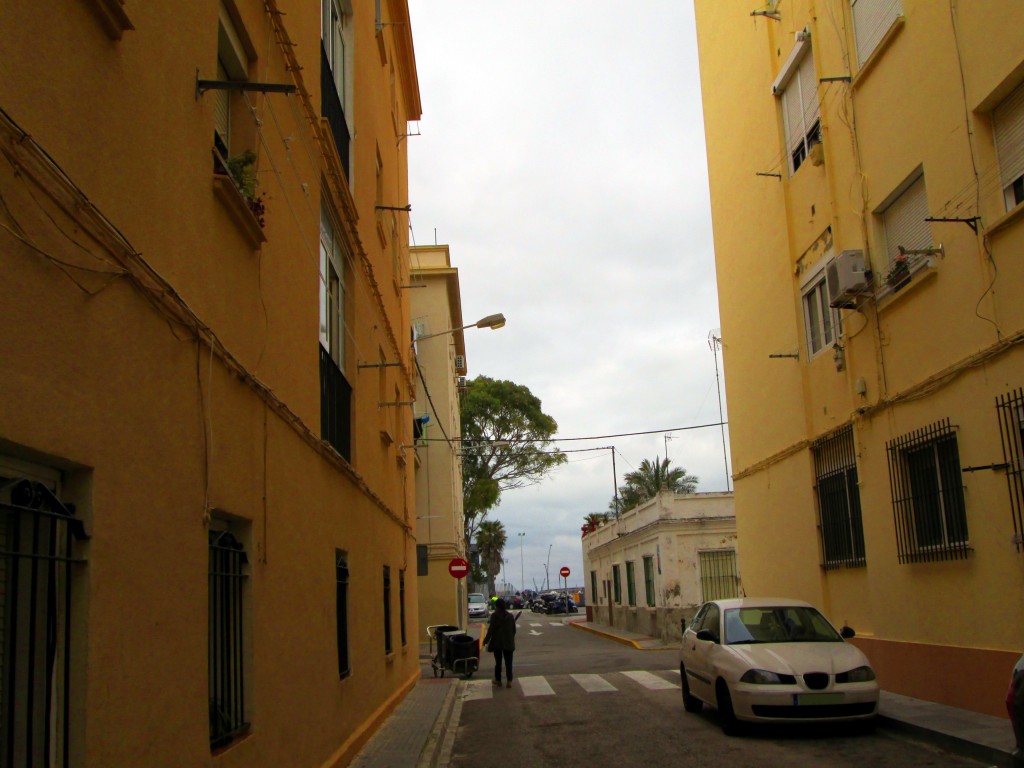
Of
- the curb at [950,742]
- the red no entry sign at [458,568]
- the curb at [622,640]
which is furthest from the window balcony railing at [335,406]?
the curb at [622,640]

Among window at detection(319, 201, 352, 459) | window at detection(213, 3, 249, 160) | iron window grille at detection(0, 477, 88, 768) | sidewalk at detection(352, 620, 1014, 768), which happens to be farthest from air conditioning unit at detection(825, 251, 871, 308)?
iron window grille at detection(0, 477, 88, 768)

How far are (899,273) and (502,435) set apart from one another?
4003 cm

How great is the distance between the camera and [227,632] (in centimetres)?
625

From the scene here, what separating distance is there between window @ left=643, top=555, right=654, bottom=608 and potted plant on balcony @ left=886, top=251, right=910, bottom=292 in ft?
63.8

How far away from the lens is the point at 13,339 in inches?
134

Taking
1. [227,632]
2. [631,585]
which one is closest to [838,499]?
[227,632]

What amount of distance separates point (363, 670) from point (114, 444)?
804cm

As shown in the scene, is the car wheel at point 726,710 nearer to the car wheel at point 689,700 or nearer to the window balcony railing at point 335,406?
the car wheel at point 689,700

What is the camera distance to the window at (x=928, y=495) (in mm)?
A: 10867

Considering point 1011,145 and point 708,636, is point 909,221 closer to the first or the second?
point 1011,145

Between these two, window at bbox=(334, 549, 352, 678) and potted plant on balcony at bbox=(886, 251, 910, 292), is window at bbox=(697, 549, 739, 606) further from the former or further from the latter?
window at bbox=(334, 549, 352, 678)

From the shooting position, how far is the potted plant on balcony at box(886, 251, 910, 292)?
1168cm

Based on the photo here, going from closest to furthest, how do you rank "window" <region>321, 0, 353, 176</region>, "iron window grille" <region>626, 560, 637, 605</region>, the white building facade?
"window" <region>321, 0, 353, 176</region>, the white building facade, "iron window grille" <region>626, 560, 637, 605</region>

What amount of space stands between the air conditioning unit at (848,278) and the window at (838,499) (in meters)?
2.03
